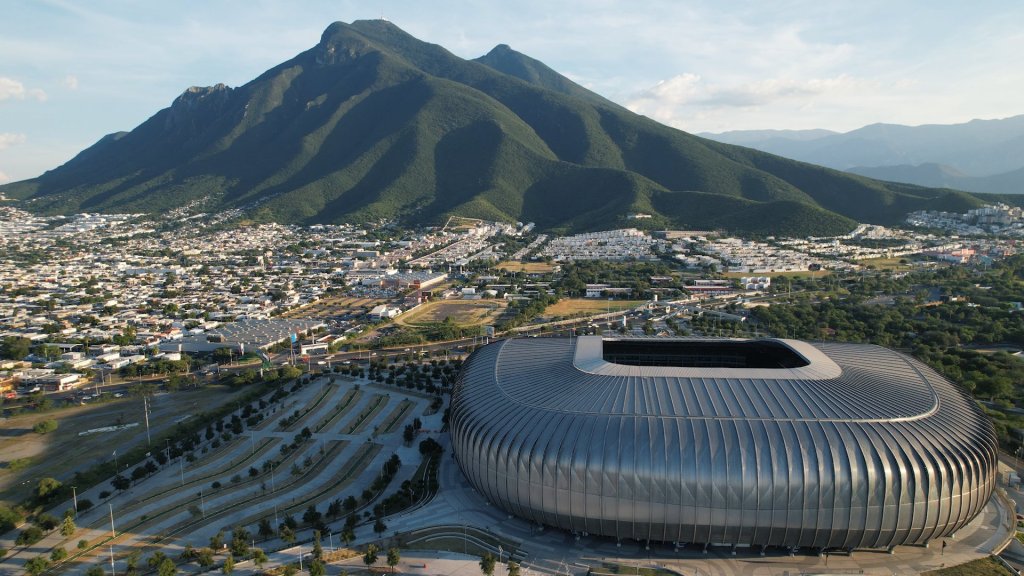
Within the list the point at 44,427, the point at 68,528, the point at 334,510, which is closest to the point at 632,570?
the point at 334,510

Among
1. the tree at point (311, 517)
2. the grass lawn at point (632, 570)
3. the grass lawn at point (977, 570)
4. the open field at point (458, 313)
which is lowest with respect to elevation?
the grass lawn at point (977, 570)

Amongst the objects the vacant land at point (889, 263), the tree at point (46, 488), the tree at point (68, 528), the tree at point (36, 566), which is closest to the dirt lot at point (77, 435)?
the tree at point (46, 488)

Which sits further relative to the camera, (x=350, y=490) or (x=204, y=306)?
(x=204, y=306)

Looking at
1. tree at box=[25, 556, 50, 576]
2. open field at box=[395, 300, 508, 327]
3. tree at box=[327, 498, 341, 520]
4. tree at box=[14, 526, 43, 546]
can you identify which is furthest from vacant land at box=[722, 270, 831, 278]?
tree at box=[25, 556, 50, 576]

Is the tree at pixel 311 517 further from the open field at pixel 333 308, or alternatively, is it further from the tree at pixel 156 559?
the open field at pixel 333 308

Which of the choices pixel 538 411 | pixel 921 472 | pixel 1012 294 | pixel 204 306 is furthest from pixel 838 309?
pixel 204 306

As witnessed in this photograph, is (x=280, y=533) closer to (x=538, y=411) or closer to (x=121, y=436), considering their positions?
(x=538, y=411)

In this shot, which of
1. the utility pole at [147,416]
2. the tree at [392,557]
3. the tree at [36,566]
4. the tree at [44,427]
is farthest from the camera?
the tree at [44,427]
